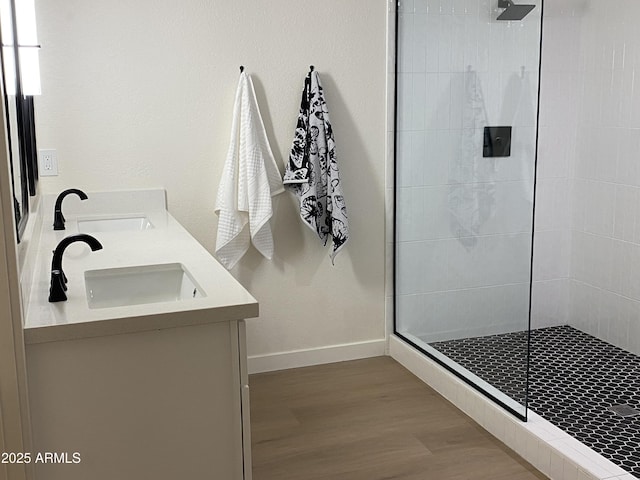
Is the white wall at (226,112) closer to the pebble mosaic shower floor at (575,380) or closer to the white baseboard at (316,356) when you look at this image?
the white baseboard at (316,356)

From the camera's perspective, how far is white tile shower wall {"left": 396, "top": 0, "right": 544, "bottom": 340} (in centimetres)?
278

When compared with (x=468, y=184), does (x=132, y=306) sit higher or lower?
lower

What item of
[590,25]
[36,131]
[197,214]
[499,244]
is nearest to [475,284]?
[499,244]

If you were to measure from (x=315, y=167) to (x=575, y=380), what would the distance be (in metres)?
1.56

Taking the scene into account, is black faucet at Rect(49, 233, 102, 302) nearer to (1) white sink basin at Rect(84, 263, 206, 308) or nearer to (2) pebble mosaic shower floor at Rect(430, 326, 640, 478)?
(1) white sink basin at Rect(84, 263, 206, 308)

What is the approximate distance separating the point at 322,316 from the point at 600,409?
1.40 m

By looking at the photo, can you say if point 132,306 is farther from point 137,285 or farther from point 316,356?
point 316,356

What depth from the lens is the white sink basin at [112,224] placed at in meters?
3.12

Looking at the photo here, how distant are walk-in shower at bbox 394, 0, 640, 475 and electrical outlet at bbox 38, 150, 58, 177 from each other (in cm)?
163

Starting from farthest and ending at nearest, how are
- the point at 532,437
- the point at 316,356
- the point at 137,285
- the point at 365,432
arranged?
1. the point at 316,356
2. the point at 365,432
3. the point at 532,437
4. the point at 137,285

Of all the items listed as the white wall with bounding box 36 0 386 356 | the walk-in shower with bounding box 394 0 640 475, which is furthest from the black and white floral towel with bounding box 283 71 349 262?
the walk-in shower with bounding box 394 0 640 475

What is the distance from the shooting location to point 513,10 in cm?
275

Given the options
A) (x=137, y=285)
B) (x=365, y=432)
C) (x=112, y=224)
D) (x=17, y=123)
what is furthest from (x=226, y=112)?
(x=365, y=432)

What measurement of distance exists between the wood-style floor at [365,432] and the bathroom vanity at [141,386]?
92 centimetres
